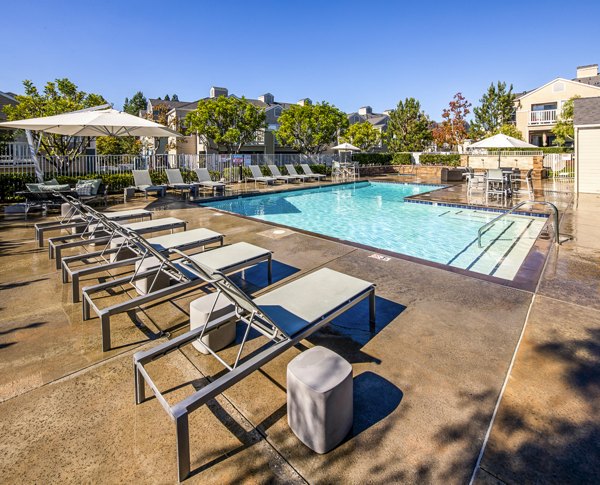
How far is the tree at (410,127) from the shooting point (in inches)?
1575

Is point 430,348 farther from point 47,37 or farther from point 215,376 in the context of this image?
point 47,37

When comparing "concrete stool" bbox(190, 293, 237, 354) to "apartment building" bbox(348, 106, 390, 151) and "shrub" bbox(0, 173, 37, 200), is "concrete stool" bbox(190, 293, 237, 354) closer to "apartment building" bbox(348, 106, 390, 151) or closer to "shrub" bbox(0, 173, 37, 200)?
"shrub" bbox(0, 173, 37, 200)

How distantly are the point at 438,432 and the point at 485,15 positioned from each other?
22.0 metres

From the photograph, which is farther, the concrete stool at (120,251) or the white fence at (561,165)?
the white fence at (561,165)

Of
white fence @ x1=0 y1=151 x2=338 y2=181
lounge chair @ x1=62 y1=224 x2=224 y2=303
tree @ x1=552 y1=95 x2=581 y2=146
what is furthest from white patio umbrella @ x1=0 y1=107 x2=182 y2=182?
tree @ x1=552 y1=95 x2=581 y2=146

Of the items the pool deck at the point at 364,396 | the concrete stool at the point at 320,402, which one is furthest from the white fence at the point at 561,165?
the concrete stool at the point at 320,402

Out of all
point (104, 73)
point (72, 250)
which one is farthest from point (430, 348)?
point (104, 73)

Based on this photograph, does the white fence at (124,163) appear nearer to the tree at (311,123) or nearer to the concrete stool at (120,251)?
the tree at (311,123)

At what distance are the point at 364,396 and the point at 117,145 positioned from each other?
120ft

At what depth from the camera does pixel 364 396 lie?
8.02 ft

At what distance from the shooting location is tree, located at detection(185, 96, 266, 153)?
76.2ft

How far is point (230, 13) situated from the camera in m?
16.0

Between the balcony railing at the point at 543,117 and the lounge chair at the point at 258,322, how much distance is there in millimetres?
38614

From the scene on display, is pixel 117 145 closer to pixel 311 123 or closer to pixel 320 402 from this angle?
pixel 311 123
